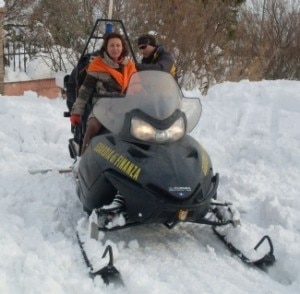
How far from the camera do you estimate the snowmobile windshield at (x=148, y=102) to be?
4031 mm

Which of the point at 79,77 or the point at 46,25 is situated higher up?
the point at 79,77

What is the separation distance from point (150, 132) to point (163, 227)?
39.3 inches

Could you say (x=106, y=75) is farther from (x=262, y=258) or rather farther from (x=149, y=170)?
(x=262, y=258)

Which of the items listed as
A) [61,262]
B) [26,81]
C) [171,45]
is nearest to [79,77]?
[61,262]

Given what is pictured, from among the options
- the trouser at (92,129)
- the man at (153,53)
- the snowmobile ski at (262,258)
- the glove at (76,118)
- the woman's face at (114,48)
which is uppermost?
the woman's face at (114,48)

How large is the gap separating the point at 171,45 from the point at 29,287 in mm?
9456

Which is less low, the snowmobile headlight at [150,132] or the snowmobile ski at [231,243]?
the snowmobile headlight at [150,132]

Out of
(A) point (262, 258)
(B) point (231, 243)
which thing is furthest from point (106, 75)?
(A) point (262, 258)

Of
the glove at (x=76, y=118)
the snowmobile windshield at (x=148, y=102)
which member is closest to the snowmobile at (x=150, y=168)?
the snowmobile windshield at (x=148, y=102)

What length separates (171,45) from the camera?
40.0 feet

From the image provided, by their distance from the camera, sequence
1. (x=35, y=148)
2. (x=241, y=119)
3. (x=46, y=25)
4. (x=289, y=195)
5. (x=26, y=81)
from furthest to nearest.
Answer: (x=46, y=25), (x=26, y=81), (x=241, y=119), (x=35, y=148), (x=289, y=195)

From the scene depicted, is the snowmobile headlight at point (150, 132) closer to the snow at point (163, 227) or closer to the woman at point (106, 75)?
the snow at point (163, 227)

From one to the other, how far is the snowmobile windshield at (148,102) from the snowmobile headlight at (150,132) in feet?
0.31

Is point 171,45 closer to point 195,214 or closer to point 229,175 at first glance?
point 229,175
